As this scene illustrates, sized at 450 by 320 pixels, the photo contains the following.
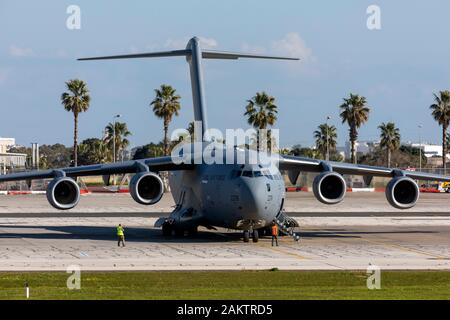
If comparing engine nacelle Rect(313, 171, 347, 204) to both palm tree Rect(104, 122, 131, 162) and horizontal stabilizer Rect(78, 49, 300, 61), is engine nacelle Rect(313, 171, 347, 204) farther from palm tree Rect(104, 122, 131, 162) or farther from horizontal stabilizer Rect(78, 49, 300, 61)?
palm tree Rect(104, 122, 131, 162)

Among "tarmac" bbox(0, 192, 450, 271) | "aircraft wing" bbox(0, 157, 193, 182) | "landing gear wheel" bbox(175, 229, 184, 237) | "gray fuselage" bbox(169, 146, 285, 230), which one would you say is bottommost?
"tarmac" bbox(0, 192, 450, 271)

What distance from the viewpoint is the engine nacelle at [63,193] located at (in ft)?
136

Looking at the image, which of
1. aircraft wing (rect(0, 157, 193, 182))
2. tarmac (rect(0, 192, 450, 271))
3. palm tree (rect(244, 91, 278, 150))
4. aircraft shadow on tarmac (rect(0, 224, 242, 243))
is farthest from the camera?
palm tree (rect(244, 91, 278, 150))

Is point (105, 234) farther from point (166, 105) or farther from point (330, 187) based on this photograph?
point (166, 105)

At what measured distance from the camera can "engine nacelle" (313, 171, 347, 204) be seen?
41656 mm

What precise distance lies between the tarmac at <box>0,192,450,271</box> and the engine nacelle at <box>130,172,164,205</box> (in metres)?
1.84

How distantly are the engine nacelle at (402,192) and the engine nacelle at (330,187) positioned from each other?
2.30 meters

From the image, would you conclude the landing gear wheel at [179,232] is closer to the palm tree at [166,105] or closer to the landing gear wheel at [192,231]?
→ the landing gear wheel at [192,231]

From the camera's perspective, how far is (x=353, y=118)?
379 ft

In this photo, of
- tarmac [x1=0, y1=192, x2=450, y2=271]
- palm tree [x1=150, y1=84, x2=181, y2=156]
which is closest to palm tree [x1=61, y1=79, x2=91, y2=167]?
palm tree [x1=150, y1=84, x2=181, y2=156]

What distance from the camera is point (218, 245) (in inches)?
1576
